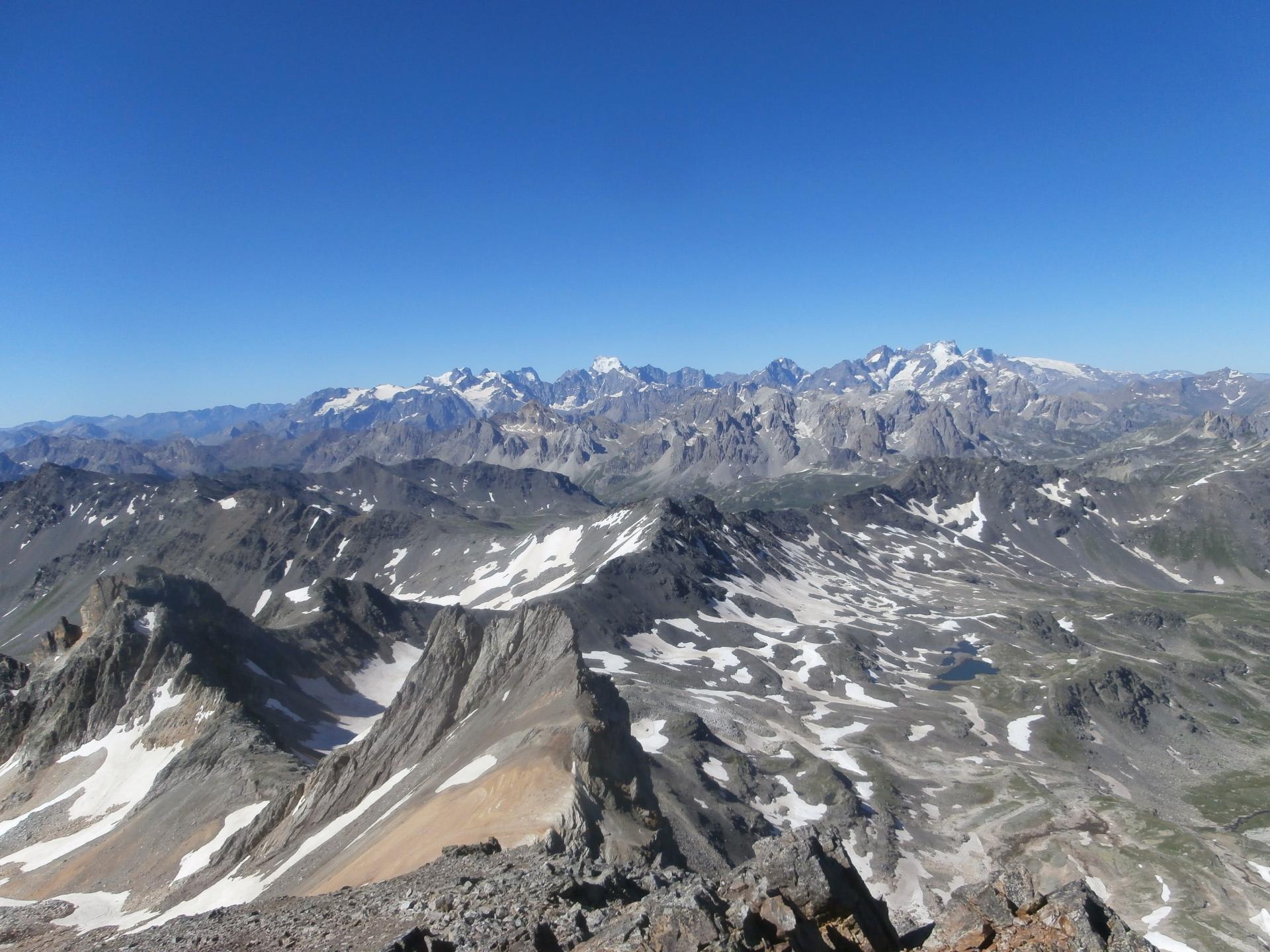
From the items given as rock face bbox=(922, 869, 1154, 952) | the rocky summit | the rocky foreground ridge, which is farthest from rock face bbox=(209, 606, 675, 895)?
rock face bbox=(922, 869, 1154, 952)

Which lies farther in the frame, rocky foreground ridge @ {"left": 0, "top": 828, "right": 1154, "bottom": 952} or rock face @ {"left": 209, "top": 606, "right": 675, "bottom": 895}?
rock face @ {"left": 209, "top": 606, "right": 675, "bottom": 895}

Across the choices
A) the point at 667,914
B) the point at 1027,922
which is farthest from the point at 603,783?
the point at 1027,922

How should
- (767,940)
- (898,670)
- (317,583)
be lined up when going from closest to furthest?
(767,940) < (317,583) < (898,670)

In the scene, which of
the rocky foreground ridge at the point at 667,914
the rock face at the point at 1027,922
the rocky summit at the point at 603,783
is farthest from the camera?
the rocky summit at the point at 603,783

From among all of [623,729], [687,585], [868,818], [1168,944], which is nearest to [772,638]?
[687,585]

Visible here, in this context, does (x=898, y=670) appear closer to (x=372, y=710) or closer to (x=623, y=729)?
(x=372, y=710)

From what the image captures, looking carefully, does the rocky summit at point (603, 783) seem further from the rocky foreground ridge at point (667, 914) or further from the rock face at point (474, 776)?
the rock face at point (474, 776)

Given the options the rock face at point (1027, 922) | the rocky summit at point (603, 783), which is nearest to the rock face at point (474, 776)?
the rocky summit at point (603, 783)

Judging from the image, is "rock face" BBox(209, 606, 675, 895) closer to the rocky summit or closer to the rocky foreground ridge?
the rocky summit
